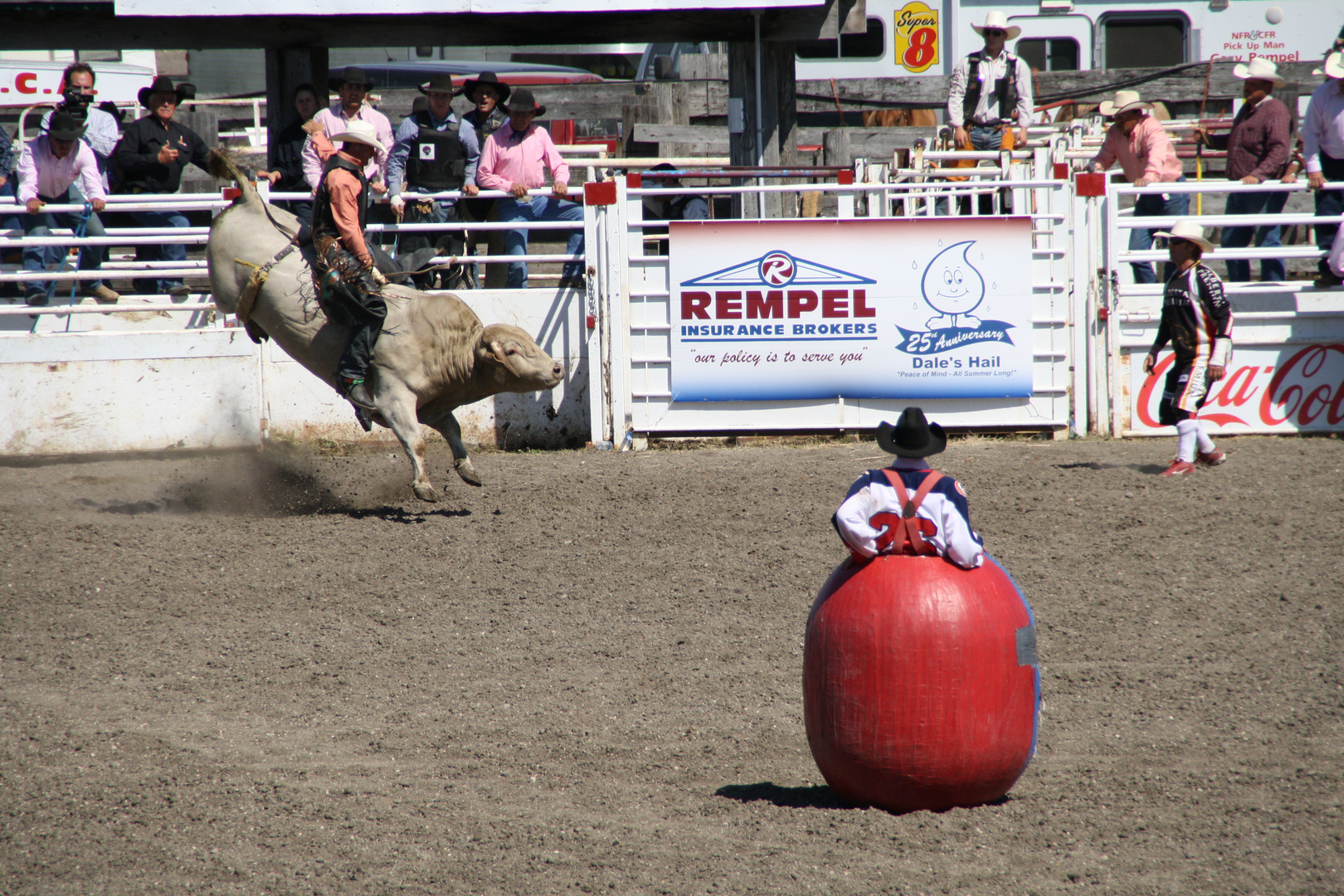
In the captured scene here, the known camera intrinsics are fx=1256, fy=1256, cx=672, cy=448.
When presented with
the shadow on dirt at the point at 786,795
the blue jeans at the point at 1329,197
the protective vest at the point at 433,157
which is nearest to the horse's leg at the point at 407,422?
the protective vest at the point at 433,157

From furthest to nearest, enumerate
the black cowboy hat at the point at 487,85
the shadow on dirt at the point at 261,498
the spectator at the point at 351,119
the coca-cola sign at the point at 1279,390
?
1. the black cowboy hat at the point at 487,85
2. the coca-cola sign at the point at 1279,390
3. the spectator at the point at 351,119
4. the shadow on dirt at the point at 261,498

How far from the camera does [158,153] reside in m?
11.6

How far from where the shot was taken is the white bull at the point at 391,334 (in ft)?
26.5

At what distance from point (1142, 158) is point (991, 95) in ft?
6.68

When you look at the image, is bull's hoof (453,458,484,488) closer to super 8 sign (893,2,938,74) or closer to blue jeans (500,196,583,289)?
blue jeans (500,196,583,289)

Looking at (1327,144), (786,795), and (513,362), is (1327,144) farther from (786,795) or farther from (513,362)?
(786,795)

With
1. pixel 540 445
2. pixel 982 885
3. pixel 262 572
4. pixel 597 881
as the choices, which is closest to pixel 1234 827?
pixel 982 885

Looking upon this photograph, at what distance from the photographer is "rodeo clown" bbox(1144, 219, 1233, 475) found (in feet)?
29.3

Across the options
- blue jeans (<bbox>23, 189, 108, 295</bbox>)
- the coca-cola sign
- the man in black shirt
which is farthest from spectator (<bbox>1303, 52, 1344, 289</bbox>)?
blue jeans (<bbox>23, 189, 108, 295</bbox>)

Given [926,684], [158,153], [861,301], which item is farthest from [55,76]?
[926,684]

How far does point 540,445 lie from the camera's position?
1088 centimetres

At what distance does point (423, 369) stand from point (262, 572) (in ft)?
5.71

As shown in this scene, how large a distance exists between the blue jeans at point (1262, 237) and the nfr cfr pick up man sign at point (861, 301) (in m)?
2.33

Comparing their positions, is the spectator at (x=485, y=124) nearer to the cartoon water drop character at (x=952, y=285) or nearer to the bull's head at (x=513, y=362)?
the bull's head at (x=513, y=362)
